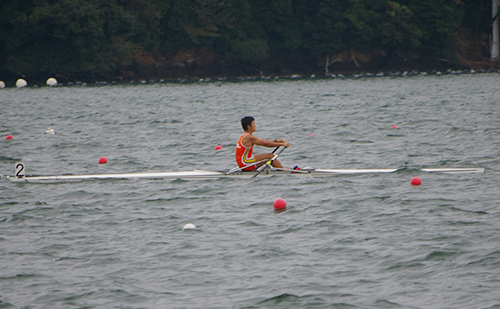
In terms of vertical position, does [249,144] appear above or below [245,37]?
below

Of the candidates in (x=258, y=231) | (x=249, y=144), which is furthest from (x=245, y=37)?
(x=258, y=231)

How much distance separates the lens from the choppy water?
6043 millimetres

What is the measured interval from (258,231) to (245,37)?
5906 cm

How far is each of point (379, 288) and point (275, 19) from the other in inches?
2482

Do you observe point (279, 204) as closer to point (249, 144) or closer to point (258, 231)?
point (258, 231)

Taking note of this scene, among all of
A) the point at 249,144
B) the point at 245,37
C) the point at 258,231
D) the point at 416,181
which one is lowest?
the point at 258,231

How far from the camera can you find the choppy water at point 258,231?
19.8 ft

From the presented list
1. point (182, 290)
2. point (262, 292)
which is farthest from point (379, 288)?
point (182, 290)

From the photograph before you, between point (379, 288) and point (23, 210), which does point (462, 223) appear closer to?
point (379, 288)

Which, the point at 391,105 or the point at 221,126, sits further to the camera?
the point at 391,105

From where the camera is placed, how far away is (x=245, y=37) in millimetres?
65562

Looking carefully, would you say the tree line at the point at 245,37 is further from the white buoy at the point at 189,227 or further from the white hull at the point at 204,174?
the white buoy at the point at 189,227

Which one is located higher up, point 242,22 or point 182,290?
point 242,22

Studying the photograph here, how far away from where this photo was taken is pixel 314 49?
2584 inches
